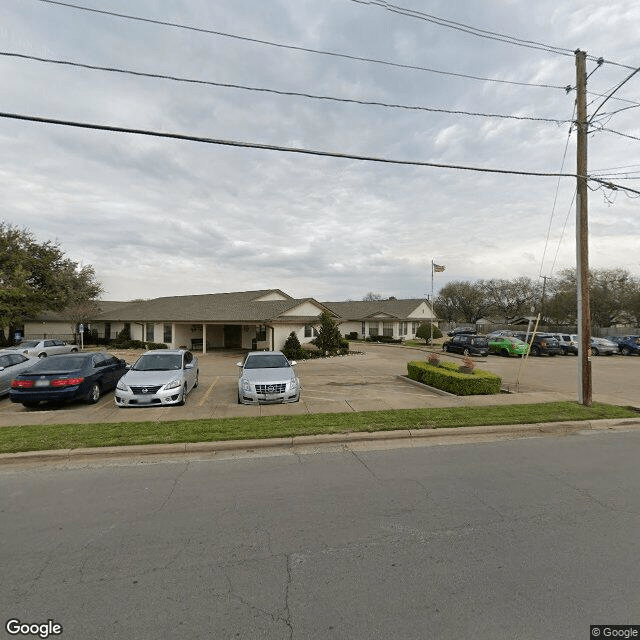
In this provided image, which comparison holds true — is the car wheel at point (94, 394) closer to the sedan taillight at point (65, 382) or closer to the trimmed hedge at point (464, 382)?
the sedan taillight at point (65, 382)

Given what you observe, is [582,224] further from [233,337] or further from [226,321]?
[233,337]

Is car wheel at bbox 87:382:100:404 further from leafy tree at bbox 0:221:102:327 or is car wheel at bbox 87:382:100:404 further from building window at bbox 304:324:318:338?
leafy tree at bbox 0:221:102:327

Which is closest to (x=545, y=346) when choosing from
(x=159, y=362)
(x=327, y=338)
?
(x=327, y=338)

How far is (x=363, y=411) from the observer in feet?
30.8

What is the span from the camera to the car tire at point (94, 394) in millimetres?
10694

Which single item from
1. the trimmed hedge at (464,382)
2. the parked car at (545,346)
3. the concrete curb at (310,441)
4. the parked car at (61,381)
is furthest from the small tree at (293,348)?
the concrete curb at (310,441)

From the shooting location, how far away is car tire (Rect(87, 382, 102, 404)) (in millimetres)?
10694

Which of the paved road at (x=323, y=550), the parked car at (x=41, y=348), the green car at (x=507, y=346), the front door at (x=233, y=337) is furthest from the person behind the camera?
the front door at (x=233, y=337)

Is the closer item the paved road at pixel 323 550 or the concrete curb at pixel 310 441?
the paved road at pixel 323 550

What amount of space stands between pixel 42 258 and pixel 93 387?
34.0m

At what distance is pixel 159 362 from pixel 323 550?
359 inches

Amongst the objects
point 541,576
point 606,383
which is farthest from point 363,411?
point 606,383

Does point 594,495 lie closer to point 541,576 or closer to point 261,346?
point 541,576

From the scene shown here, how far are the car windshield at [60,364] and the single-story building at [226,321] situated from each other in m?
14.9
